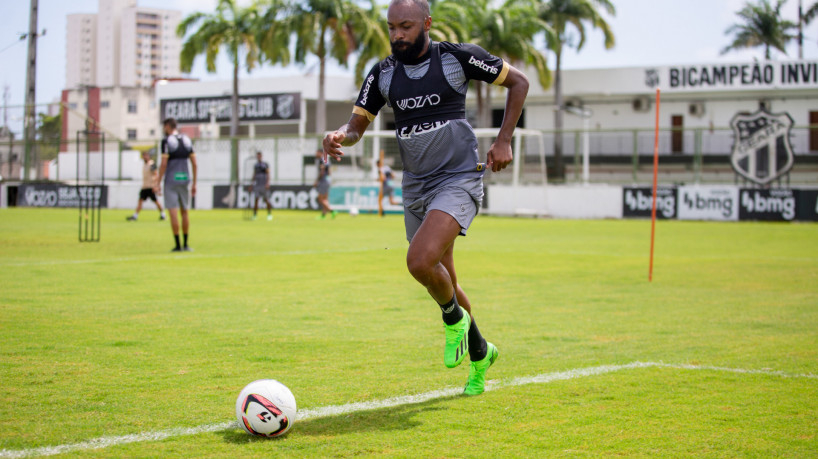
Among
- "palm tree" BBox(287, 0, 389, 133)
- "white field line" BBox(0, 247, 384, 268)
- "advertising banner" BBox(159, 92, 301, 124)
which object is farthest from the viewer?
"advertising banner" BBox(159, 92, 301, 124)

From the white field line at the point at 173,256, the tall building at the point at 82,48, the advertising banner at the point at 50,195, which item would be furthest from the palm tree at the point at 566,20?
the tall building at the point at 82,48

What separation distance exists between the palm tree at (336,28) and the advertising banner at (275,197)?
35.6ft

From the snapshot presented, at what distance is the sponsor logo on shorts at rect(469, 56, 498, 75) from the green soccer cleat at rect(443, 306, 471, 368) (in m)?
1.49

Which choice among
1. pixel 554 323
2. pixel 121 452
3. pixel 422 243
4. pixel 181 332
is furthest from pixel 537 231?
pixel 121 452

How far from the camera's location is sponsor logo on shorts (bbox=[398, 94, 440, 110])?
5250 mm

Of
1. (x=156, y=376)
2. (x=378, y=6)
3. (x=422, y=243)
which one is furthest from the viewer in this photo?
(x=378, y=6)

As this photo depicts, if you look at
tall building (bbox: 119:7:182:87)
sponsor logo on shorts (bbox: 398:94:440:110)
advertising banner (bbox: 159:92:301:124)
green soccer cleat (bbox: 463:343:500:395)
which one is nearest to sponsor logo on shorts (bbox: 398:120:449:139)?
sponsor logo on shorts (bbox: 398:94:440:110)

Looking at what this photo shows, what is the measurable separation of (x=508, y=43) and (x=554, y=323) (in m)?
40.9

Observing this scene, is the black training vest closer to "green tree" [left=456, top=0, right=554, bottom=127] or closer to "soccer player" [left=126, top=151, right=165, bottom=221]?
"soccer player" [left=126, top=151, right=165, bottom=221]

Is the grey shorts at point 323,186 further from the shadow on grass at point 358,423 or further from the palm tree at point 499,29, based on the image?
the shadow on grass at point 358,423

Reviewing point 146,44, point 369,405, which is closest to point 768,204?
point 369,405

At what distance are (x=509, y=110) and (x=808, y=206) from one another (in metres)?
27.5

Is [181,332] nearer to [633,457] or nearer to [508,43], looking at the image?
[633,457]

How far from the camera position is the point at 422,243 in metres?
4.99
